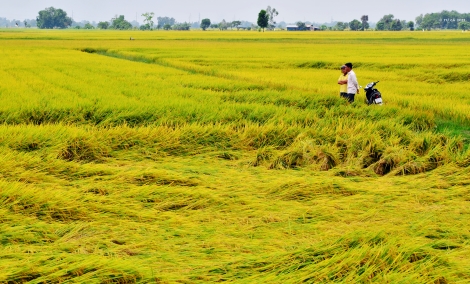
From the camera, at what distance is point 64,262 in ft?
8.82

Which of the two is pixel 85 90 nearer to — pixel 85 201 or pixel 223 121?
pixel 223 121

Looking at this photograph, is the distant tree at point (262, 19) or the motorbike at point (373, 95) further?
the distant tree at point (262, 19)

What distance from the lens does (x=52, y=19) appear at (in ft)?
502

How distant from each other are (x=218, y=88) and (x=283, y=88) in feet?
5.28

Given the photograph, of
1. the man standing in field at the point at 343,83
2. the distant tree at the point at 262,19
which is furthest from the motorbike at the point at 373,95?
the distant tree at the point at 262,19

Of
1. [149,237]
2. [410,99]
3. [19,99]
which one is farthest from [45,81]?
[149,237]

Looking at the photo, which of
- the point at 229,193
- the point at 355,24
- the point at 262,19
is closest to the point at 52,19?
the point at 355,24

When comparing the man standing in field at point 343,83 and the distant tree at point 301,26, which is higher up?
the distant tree at point 301,26

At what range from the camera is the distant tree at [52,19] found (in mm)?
151750

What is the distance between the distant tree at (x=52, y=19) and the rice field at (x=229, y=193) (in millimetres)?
155368

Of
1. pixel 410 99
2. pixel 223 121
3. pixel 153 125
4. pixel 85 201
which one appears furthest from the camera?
pixel 410 99

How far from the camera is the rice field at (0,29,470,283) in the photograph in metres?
2.75

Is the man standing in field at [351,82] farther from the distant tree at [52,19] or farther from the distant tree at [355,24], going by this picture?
the distant tree at [52,19]

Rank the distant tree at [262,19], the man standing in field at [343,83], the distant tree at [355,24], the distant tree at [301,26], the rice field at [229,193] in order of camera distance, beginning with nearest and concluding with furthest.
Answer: the rice field at [229,193], the man standing in field at [343,83], the distant tree at [262,19], the distant tree at [301,26], the distant tree at [355,24]
